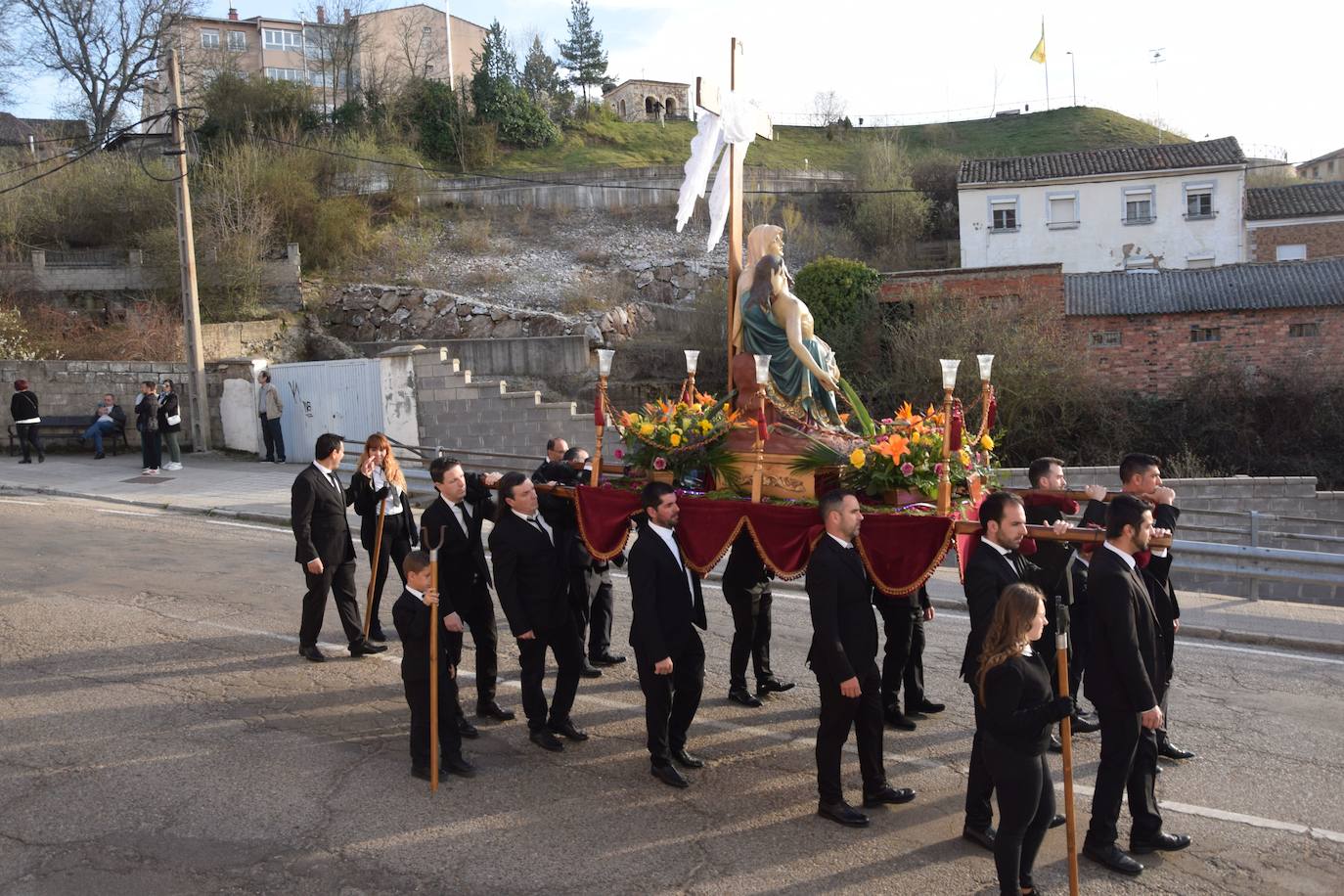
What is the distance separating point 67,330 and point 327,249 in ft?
27.0

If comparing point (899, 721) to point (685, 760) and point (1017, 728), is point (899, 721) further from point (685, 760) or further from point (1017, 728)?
point (1017, 728)

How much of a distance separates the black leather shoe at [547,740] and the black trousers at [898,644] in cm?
215

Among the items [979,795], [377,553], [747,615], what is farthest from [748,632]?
[377,553]

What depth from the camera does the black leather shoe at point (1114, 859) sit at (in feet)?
17.5

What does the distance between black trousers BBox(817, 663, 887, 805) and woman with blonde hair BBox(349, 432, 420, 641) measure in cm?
439

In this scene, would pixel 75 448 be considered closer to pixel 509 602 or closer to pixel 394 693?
pixel 394 693

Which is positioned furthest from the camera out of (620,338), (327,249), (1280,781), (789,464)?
(327,249)

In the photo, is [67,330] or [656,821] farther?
[67,330]

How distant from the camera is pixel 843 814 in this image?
586 centimetres

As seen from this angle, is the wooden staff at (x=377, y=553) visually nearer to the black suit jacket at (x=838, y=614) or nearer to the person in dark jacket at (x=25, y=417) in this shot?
the black suit jacket at (x=838, y=614)

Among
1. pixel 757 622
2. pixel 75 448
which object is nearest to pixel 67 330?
pixel 75 448

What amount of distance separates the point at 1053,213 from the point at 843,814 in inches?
1254

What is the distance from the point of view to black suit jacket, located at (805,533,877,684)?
5840mm

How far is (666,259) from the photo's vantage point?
35.2 meters
